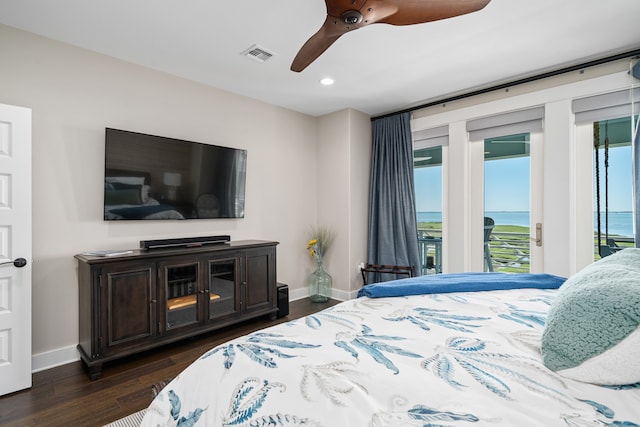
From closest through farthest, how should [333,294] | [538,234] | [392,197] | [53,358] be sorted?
[53,358] → [538,234] → [392,197] → [333,294]

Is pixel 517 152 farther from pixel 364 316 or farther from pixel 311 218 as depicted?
pixel 364 316

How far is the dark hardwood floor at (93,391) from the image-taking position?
73.7 inches

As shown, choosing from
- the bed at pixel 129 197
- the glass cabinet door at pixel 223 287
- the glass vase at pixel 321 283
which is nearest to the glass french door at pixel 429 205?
the glass vase at pixel 321 283

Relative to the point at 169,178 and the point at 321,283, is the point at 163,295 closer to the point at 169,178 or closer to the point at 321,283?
the point at 169,178

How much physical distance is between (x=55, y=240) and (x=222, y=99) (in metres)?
2.06

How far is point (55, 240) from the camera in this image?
251 cm

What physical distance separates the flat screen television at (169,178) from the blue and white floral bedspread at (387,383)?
2.26m

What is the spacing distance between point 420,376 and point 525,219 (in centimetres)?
313

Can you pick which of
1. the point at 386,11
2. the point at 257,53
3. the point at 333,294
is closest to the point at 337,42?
the point at 257,53

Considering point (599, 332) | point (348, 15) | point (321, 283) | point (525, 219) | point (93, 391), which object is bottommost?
point (93, 391)

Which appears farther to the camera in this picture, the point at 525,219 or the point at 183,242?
the point at 525,219

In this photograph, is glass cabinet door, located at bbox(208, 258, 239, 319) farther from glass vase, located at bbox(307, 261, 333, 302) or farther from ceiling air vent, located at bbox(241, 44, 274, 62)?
ceiling air vent, located at bbox(241, 44, 274, 62)

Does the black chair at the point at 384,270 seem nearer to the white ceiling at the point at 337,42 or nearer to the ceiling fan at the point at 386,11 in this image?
the white ceiling at the point at 337,42

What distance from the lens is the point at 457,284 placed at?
1797mm
